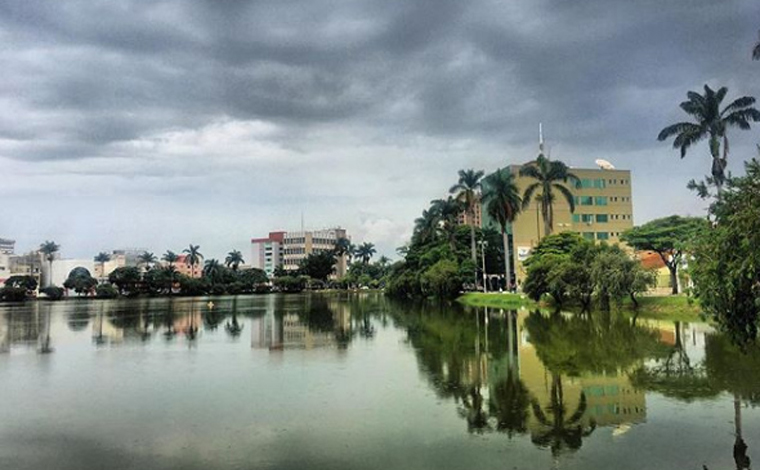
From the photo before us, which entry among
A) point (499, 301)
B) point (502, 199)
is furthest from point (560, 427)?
point (502, 199)

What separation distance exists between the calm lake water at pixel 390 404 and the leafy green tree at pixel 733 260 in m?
2.43

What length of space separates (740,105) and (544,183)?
2175 centimetres

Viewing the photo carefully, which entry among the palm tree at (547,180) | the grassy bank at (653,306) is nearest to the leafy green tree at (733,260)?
the grassy bank at (653,306)

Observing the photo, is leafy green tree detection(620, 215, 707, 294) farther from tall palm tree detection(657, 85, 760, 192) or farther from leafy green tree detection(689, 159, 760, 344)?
leafy green tree detection(689, 159, 760, 344)

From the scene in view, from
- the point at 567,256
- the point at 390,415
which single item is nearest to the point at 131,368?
the point at 390,415

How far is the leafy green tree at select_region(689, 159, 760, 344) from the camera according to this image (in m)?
9.82

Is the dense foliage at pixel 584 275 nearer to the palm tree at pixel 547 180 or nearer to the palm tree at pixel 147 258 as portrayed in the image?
the palm tree at pixel 547 180

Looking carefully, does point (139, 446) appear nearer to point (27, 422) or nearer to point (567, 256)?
point (27, 422)

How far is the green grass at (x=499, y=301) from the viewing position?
58.5 metres

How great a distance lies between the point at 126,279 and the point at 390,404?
11906 centimetres

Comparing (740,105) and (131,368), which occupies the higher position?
(740,105)

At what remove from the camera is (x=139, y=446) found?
Result: 40.5 ft

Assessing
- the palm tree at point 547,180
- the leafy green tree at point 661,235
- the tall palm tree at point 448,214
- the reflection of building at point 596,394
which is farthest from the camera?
the tall palm tree at point 448,214

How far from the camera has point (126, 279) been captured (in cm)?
12275
